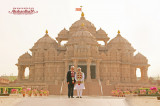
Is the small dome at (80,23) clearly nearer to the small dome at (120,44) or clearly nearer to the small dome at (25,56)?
the small dome at (120,44)

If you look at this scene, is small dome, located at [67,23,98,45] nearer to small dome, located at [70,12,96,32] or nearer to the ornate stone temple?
the ornate stone temple

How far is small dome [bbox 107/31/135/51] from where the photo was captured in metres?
67.6

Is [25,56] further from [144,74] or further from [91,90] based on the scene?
[144,74]

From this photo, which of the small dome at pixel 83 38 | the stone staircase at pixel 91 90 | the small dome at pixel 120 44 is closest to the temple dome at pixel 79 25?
the small dome at pixel 120 44

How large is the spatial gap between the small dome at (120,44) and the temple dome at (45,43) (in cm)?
1312

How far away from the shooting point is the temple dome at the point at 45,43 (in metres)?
67.8

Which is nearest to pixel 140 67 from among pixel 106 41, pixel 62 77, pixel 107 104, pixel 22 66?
pixel 106 41

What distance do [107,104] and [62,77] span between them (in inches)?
1595

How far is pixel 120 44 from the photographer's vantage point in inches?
2682

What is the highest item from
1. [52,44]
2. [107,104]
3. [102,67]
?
[52,44]

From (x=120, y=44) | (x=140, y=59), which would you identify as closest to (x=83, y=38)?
(x=120, y=44)

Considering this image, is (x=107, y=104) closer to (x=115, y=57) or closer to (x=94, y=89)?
(x=94, y=89)

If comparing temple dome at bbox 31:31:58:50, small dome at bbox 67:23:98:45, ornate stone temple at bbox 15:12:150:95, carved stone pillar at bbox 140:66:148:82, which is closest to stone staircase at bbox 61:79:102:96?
ornate stone temple at bbox 15:12:150:95

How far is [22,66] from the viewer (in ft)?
223
